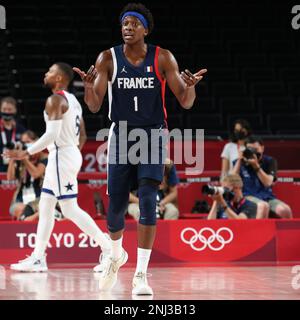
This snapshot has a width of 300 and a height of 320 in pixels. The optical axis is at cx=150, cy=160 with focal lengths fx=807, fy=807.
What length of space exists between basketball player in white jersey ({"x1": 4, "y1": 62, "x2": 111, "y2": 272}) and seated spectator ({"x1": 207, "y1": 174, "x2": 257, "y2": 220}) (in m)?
2.01

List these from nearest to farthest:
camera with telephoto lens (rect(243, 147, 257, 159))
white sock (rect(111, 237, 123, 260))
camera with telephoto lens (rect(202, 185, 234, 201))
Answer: white sock (rect(111, 237, 123, 260)) → camera with telephoto lens (rect(202, 185, 234, 201)) → camera with telephoto lens (rect(243, 147, 257, 159))

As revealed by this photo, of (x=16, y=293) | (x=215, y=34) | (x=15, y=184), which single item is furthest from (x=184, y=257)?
(x=215, y=34)

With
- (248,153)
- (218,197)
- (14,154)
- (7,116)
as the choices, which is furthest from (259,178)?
(14,154)

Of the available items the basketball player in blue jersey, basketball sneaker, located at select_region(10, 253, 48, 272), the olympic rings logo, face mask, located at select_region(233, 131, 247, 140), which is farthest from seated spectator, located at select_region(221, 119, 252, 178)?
the basketball player in blue jersey

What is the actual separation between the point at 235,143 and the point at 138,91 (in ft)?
16.5

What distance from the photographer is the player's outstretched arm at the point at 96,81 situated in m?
6.09

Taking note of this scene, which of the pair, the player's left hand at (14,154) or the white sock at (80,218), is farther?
the white sock at (80,218)

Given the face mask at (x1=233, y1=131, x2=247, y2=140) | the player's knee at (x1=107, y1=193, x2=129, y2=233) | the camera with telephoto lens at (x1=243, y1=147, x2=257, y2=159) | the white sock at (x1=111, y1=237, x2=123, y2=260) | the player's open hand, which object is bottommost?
the white sock at (x1=111, y1=237, x2=123, y2=260)

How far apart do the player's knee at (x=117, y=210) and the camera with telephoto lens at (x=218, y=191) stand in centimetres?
286

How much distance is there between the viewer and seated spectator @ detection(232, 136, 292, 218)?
9.97 m

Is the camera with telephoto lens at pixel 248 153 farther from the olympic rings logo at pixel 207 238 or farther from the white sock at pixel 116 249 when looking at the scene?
the white sock at pixel 116 249

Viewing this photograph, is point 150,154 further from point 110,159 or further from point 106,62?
point 106,62

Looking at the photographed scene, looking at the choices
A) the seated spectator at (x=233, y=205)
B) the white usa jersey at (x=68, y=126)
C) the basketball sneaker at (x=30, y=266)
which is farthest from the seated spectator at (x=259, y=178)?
the basketball sneaker at (x=30, y=266)

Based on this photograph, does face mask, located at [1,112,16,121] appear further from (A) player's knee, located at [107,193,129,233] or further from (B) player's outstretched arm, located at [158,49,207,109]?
(B) player's outstretched arm, located at [158,49,207,109]
